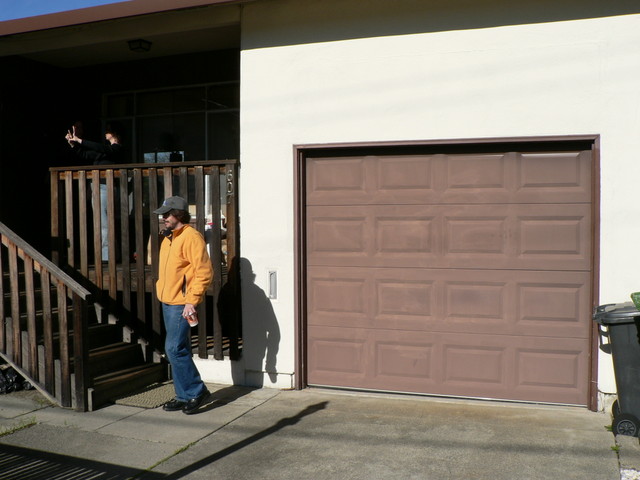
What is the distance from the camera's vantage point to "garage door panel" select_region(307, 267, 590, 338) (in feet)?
20.0

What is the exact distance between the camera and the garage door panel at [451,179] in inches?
240

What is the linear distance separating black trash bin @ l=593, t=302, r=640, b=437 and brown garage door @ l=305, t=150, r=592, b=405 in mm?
741

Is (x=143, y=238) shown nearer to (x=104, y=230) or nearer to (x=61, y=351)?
(x=104, y=230)

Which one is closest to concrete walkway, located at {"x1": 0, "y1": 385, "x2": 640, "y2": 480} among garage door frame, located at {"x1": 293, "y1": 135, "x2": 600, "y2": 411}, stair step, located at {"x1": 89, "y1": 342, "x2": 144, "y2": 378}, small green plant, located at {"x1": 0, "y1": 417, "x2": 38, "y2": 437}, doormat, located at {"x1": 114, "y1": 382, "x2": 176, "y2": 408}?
small green plant, located at {"x1": 0, "y1": 417, "x2": 38, "y2": 437}

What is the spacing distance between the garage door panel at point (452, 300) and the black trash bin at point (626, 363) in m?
0.75

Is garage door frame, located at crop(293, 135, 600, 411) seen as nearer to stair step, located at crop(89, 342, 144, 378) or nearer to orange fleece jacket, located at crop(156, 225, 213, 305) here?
orange fleece jacket, located at crop(156, 225, 213, 305)

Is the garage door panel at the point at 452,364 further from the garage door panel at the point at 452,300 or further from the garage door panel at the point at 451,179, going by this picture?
the garage door panel at the point at 451,179

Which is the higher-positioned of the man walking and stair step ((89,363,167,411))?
the man walking

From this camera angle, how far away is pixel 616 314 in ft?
17.2

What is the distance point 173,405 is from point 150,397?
55cm

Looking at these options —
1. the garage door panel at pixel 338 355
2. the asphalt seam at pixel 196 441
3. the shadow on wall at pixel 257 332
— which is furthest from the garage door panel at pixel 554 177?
the asphalt seam at pixel 196 441

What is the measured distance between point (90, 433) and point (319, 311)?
246 cm

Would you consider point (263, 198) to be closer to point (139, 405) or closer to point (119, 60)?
point (139, 405)

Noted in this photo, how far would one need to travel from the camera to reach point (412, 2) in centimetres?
637
